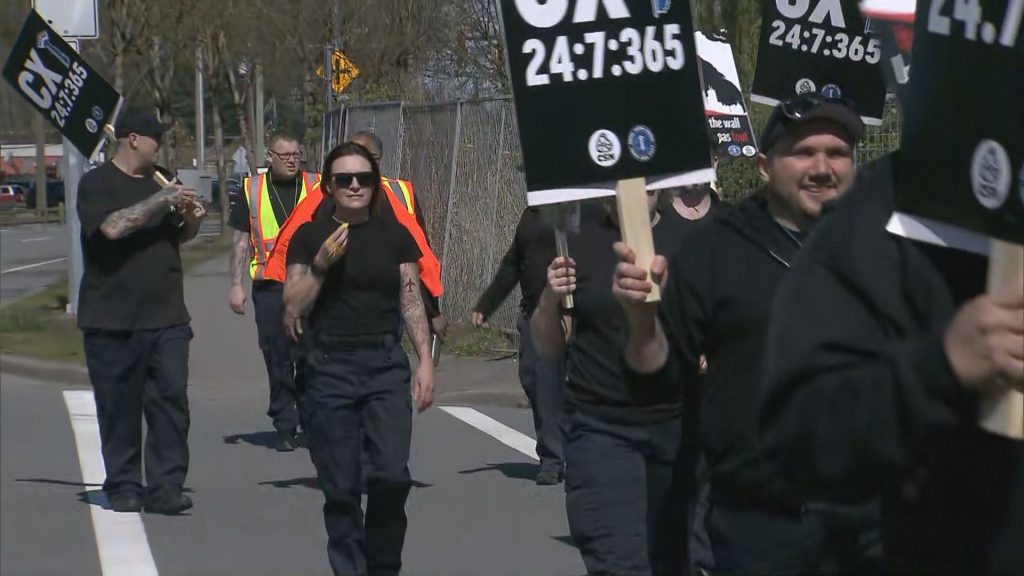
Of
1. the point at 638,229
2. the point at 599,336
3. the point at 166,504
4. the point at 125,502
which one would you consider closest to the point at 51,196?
the point at 125,502

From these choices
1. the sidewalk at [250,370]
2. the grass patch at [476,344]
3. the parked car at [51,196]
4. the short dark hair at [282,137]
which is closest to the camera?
the short dark hair at [282,137]

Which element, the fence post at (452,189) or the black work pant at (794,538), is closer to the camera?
the black work pant at (794,538)

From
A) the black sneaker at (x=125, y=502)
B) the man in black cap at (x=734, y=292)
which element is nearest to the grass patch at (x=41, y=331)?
the black sneaker at (x=125, y=502)

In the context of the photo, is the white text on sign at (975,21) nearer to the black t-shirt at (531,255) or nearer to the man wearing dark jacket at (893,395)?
the man wearing dark jacket at (893,395)

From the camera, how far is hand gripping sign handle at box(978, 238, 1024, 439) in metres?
2.31

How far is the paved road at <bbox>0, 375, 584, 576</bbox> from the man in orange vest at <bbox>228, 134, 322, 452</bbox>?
325 mm

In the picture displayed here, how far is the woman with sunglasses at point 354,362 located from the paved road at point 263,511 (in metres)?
0.99

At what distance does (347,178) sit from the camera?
7.16 m

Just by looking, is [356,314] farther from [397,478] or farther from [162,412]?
[162,412]

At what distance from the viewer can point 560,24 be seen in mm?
4652

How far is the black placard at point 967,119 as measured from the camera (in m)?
2.33

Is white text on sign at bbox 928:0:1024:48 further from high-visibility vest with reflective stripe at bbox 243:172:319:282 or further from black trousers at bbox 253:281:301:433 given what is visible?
black trousers at bbox 253:281:301:433

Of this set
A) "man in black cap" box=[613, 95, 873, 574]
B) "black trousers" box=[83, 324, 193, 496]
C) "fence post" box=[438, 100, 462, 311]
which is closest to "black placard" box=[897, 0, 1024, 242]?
"man in black cap" box=[613, 95, 873, 574]

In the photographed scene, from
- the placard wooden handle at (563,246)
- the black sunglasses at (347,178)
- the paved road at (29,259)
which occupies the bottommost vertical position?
the paved road at (29,259)
